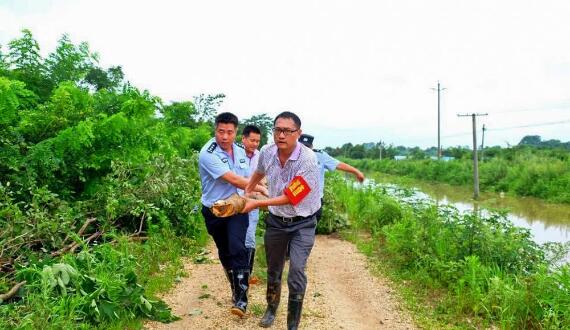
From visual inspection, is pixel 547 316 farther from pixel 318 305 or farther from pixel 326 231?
pixel 326 231

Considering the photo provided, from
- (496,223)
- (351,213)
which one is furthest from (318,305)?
(351,213)

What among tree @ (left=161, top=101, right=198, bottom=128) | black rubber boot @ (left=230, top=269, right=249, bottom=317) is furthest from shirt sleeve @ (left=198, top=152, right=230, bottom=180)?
tree @ (left=161, top=101, right=198, bottom=128)

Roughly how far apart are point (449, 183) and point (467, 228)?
29.8m

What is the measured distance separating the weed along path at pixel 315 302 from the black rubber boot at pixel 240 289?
0.15 metres

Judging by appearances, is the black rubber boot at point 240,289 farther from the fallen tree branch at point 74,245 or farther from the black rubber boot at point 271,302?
the fallen tree branch at point 74,245

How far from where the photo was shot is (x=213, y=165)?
4.58m

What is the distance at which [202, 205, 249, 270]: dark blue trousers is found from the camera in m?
4.62

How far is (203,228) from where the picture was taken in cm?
873

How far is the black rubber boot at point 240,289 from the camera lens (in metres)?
4.48

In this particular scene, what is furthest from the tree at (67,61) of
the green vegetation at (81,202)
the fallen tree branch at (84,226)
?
the fallen tree branch at (84,226)

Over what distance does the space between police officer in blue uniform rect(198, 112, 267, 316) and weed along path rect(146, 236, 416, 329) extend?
320 mm

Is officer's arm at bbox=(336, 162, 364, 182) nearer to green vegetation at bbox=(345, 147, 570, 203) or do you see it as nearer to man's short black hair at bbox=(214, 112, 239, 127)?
man's short black hair at bbox=(214, 112, 239, 127)

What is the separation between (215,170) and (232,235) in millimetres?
647

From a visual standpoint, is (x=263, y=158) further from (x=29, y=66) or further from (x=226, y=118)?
(x=29, y=66)
